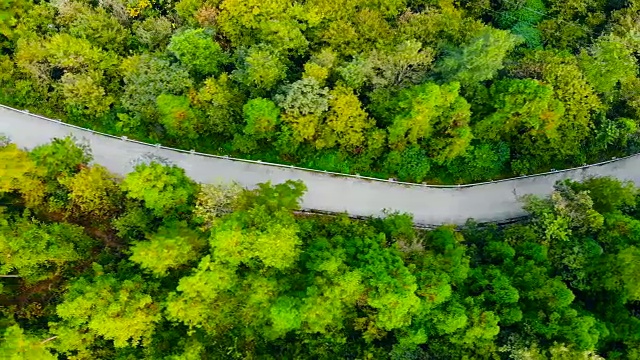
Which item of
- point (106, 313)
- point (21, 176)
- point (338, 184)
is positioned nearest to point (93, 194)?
point (21, 176)

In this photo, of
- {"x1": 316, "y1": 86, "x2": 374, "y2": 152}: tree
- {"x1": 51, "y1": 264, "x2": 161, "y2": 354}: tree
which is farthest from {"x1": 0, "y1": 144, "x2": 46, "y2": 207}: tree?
{"x1": 316, "y1": 86, "x2": 374, "y2": 152}: tree

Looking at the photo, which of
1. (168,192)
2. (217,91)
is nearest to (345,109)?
(217,91)

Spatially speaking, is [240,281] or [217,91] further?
[217,91]

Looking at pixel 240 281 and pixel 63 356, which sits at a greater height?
pixel 240 281

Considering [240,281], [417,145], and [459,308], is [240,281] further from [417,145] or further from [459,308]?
[417,145]

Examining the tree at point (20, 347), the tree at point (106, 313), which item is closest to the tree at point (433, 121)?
the tree at point (106, 313)
